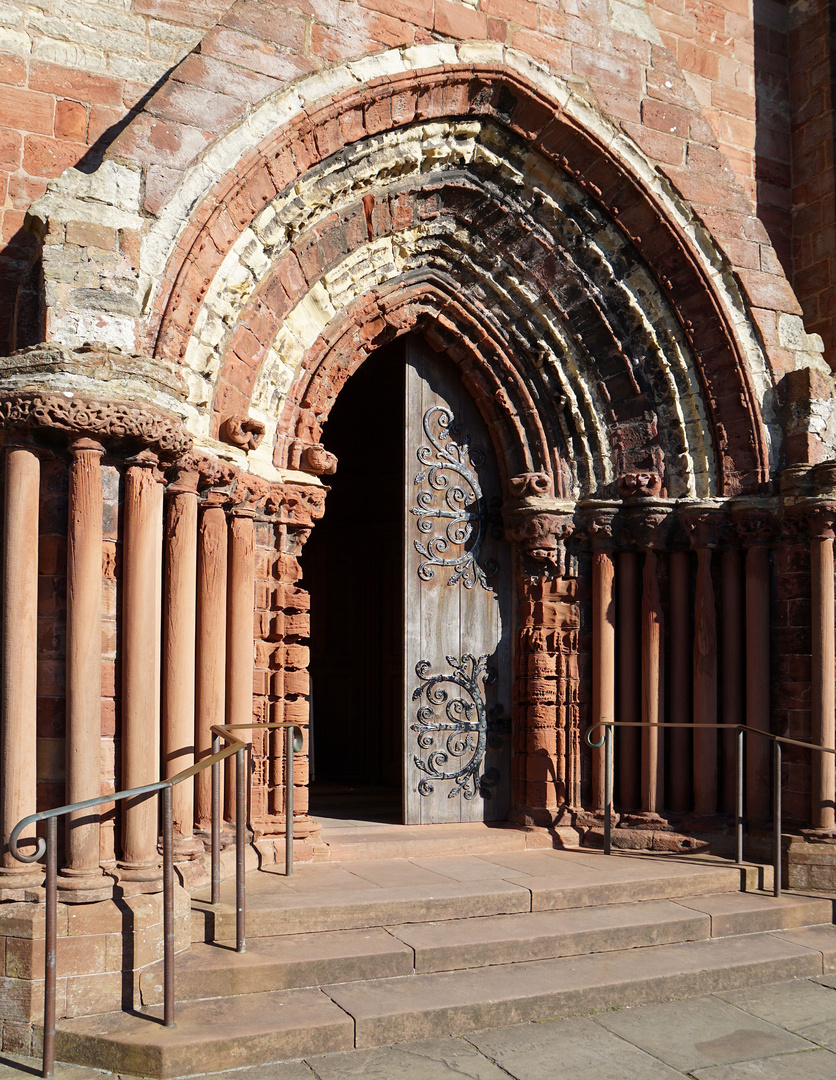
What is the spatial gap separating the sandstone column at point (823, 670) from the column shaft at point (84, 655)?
4151mm

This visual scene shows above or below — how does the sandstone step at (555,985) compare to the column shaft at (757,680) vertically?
below

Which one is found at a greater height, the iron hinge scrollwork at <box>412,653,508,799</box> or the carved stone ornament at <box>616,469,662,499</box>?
the carved stone ornament at <box>616,469,662,499</box>

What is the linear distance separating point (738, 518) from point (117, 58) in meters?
4.46

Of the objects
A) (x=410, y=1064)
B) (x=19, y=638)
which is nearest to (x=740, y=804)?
(x=410, y=1064)

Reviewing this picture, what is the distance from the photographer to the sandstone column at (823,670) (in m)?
6.23

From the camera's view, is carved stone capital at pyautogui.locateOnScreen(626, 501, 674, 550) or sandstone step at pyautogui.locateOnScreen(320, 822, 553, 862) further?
carved stone capital at pyautogui.locateOnScreen(626, 501, 674, 550)

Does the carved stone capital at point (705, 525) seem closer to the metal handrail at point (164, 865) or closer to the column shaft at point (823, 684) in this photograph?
the column shaft at point (823, 684)

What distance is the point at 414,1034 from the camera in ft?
13.7

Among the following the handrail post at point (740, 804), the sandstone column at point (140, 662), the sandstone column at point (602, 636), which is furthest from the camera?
the sandstone column at point (602, 636)

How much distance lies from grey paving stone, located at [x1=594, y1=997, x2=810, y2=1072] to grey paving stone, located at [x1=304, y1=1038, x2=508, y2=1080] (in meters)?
0.69

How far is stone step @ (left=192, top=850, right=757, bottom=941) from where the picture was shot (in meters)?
4.82

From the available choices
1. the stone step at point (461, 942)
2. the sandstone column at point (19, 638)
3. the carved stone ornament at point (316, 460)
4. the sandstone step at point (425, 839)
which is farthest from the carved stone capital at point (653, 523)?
the sandstone column at point (19, 638)

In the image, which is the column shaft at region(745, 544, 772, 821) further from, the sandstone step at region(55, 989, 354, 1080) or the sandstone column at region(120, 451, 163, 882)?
the sandstone column at region(120, 451, 163, 882)

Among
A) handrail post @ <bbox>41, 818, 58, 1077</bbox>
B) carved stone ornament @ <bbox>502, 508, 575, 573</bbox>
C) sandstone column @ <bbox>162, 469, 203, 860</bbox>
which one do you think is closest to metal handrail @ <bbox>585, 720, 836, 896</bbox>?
carved stone ornament @ <bbox>502, 508, 575, 573</bbox>
